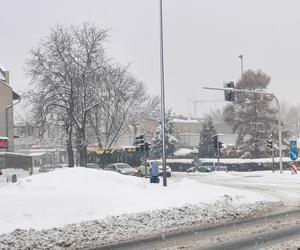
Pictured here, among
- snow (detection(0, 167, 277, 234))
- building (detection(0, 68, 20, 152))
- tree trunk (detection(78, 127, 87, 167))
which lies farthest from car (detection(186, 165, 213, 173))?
snow (detection(0, 167, 277, 234))

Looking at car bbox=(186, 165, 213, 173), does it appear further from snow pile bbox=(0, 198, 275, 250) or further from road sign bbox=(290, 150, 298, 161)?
snow pile bbox=(0, 198, 275, 250)

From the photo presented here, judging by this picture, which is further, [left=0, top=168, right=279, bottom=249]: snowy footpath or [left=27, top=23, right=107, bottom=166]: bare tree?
[left=27, top=23, right=107, bottom=166]: bare tree

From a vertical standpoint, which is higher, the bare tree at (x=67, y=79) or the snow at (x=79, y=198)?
the bare tree at (x=67, y=79)

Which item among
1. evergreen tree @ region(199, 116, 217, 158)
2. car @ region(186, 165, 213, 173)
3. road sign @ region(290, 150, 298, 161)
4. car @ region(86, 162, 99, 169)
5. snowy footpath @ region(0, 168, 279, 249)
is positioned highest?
evergreen tree @ region(199, 116, 217, 158)

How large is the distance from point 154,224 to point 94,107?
3793cm

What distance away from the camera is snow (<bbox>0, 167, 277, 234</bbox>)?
15.7 m

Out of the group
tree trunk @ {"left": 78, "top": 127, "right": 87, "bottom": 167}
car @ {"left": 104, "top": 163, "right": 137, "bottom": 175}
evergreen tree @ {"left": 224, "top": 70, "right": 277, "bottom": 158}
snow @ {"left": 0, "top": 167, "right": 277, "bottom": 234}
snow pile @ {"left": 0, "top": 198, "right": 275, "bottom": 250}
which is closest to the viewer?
snow pile @ {"left": 0, "top": 198, "right": 275, "bottom": 250}

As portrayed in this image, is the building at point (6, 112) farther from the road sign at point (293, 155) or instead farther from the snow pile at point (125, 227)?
the snow pile at point (125, 227)

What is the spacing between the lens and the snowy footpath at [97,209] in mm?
13836

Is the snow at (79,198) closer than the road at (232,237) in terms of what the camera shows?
No

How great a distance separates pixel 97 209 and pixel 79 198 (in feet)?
3.88

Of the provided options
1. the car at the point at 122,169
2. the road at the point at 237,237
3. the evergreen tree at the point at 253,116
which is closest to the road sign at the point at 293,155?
the car at the point at 122,169

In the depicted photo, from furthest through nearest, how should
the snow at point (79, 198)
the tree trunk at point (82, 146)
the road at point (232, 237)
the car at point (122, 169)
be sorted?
1. the tree trunk at point (82, 146)
2. the car at point (122, 169)
3. the snow at point (79, 198)
4. the road at point (232, 237)

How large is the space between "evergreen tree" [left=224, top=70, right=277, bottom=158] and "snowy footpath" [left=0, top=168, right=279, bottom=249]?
49518mm
